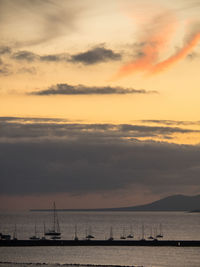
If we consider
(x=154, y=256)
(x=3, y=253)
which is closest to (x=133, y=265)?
(x=154, y=256)

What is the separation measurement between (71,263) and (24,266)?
11.6 metres

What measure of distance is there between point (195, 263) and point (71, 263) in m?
27.1

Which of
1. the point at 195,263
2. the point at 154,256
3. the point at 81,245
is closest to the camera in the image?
the point at 195,263

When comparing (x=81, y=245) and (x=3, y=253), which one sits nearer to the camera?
(x=3, y=253)

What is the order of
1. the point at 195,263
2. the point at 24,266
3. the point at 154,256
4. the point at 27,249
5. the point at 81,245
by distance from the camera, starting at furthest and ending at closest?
the point at 81,245, the point at 27,249, the point at 154,256, the point at 195,263, the point at 24,266

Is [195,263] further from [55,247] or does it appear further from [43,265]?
[55,247]

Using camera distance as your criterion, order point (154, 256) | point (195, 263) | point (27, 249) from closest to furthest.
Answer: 1. point (195, 263)
2. point (154, 256)
3. point (27, 249)

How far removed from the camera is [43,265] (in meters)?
118

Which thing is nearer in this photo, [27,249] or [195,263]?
[195,263]

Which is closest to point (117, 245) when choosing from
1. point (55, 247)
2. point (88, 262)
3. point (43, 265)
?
point (55, 247)

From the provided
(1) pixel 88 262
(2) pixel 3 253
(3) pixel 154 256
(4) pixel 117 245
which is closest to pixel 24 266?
(1) pixel 88 262

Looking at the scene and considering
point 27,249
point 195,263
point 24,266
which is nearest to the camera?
point 24,266

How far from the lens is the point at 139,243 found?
161375mm

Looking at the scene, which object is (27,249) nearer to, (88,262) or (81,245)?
(81,245)
